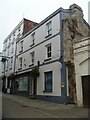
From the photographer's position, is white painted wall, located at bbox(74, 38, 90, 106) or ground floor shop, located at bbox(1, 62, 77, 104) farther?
ground floor shop, located at bbox(1, 62, 77, 104)

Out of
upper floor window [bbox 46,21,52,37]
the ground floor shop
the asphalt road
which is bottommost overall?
the asphalt road

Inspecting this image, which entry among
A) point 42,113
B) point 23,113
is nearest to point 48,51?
point 42,113

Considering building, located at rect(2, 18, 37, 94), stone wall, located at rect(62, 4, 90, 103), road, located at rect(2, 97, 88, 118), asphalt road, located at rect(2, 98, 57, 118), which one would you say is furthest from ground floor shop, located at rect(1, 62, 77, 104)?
building, located at rect(2, 18, 37, 94)

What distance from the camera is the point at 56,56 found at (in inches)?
777

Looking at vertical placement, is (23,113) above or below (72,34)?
below

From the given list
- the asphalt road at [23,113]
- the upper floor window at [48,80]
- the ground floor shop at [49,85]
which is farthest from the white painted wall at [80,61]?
the asphalt road at [23,113]

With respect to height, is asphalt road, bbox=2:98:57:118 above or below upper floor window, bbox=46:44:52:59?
below

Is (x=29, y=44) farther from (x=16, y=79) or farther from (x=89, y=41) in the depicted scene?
(x=89, y=41)

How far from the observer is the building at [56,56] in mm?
18234

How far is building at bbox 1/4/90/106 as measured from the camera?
59.8 feet

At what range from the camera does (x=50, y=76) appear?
67.5 feet

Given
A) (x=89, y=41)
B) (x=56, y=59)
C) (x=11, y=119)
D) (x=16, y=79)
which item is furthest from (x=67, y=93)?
(x=16, y=79)

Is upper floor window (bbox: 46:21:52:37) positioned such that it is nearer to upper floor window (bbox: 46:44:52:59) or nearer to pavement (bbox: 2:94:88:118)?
upper floor window (bbox: 46:44:52:59)

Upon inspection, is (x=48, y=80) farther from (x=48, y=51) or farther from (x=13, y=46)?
(x=13, y=46)
